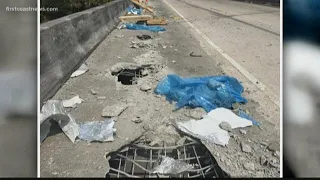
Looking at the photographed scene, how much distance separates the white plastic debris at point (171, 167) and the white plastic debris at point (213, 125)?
12.7 inches

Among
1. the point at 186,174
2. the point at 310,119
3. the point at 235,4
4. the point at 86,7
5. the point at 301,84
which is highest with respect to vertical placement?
the point at 235,4

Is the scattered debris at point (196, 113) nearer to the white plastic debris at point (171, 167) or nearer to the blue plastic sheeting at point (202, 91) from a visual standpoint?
the blue plastic sheeting at point (202, 91)

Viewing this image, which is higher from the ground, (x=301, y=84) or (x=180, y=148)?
(x=301, y=84)

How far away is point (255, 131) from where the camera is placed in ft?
7.89

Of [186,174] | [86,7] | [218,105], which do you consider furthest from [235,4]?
[186,174]

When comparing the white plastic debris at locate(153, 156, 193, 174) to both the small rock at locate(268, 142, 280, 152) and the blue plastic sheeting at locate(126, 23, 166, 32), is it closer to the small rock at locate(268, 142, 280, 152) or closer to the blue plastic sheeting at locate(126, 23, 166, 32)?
the small rock at locate(268, 142, 280, 152)

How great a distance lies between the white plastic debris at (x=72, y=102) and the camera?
273 cm

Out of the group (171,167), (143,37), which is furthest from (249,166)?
(143,37)

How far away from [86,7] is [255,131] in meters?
4.19

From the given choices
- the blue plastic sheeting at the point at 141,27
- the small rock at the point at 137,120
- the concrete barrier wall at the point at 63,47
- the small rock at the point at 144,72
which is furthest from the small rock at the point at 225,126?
the blue plastic sheeting at the point at 141,27

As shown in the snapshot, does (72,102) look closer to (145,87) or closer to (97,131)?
(97,131)

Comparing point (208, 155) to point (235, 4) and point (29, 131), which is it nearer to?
point (29, 131)

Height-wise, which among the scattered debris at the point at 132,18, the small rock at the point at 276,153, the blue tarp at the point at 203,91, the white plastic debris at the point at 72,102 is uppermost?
the scattered debris at the point at 132,18

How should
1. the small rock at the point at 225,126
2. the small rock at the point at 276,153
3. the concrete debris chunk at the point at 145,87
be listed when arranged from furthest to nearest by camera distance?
the concrete debris chunk at the point at 145,87 → the small rock at the point at 225,126 → the small rock at the point at 276,153
